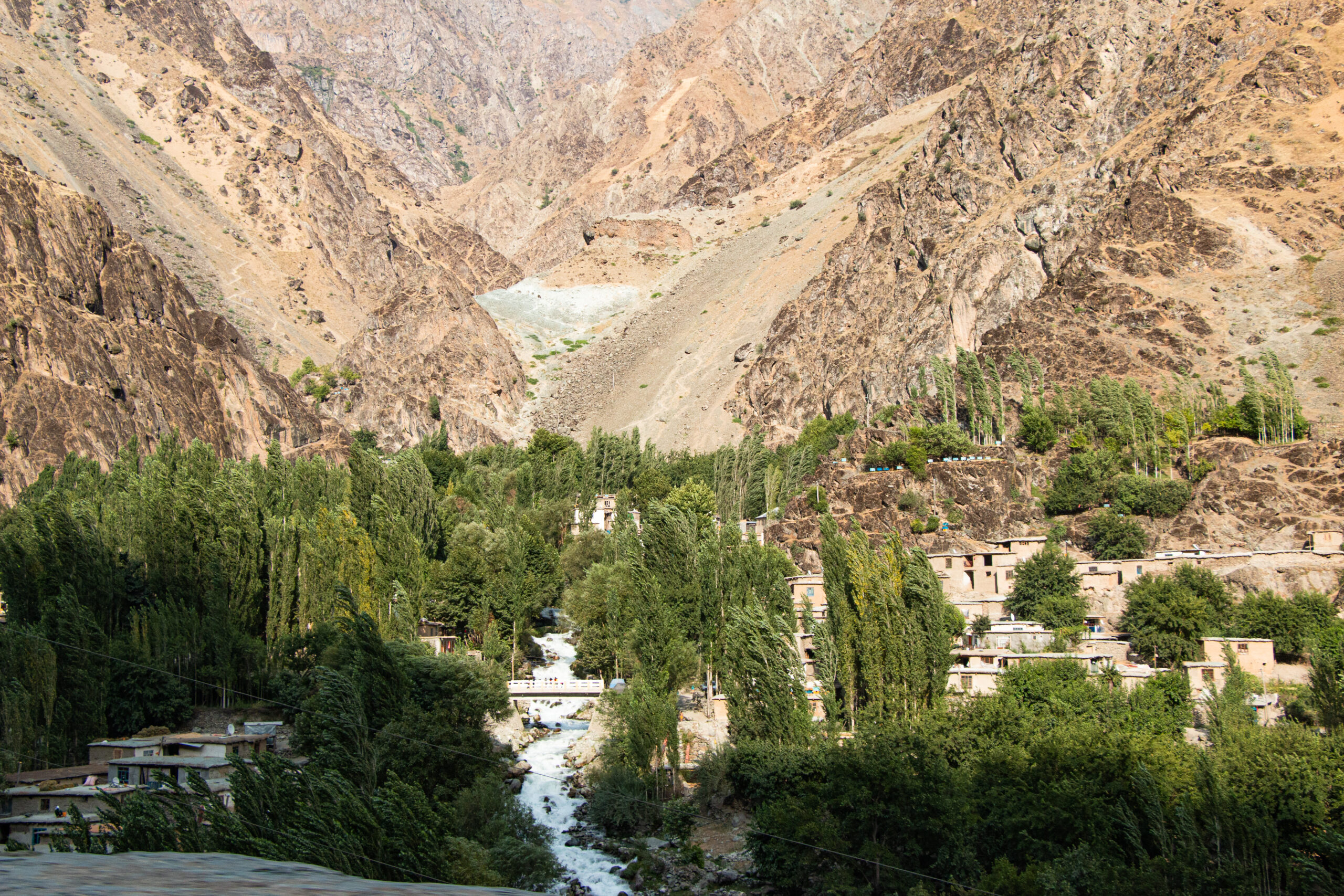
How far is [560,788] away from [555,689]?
7.13m

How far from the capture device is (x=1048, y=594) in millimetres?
44562

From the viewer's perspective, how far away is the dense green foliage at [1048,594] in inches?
1704

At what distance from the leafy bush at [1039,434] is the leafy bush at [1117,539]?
8812mm

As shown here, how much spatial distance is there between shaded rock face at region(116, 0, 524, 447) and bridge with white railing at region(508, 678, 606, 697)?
60.0m

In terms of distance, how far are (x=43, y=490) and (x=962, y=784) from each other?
51.5m

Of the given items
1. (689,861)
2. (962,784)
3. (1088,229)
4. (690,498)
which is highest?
(1088,229)

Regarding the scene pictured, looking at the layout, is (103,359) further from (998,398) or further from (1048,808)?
(1048,808)

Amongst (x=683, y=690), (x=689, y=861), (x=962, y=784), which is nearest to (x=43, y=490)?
(x=683, y=690)

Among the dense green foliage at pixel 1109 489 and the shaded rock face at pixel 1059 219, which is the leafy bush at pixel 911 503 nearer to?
the dense green foliage at pixel 1109 489

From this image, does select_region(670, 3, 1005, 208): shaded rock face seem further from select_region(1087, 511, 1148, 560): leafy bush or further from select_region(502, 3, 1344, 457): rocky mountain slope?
select_region(1087, 511, 1148, 560): leafy bush

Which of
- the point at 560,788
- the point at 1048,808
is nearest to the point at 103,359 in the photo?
the point at 560,788

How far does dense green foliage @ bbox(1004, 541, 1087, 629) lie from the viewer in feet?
142

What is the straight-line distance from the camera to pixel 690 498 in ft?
202

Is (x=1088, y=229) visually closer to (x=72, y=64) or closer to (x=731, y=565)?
(x=731, y=565)
